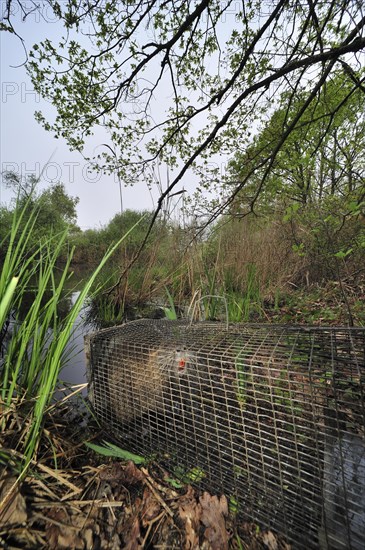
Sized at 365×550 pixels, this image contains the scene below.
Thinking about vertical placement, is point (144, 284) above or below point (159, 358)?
above

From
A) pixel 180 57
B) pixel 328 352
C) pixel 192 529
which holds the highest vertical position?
pixel 180 57

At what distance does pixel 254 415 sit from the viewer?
1.00 metres

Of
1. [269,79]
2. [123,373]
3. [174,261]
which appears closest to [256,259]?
[174,261]

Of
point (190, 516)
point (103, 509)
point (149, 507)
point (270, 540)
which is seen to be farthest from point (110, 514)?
point (270, 540)

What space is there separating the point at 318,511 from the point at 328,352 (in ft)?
1.57

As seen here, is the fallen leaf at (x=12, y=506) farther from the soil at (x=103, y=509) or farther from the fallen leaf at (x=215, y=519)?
the fallen leaf at (x=215, y=519)

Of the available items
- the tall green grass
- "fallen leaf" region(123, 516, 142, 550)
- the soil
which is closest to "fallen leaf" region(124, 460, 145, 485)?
the soil

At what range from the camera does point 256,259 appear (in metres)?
3.18

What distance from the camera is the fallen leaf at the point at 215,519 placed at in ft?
1.94

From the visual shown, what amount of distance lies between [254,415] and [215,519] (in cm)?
43

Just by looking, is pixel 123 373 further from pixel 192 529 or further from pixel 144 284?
pixel 144 284

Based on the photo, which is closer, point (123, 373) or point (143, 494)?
point (143, 494)

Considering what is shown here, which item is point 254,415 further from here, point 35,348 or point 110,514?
point 35,348

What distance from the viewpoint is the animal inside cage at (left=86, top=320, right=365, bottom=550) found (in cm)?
57
